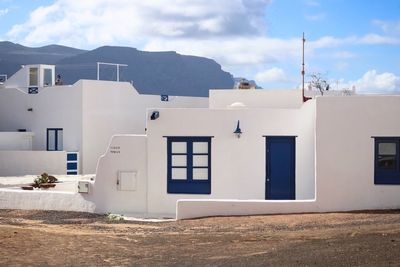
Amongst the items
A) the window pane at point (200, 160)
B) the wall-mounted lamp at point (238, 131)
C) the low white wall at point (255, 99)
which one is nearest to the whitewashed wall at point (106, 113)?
the low white wall at point (255, 99)

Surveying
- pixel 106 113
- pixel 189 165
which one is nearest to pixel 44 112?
pixel 106 113

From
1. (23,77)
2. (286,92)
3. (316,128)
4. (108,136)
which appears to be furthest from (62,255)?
(23,77)

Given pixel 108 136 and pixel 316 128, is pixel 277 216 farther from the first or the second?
pixel 108 136

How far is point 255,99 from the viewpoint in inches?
1016

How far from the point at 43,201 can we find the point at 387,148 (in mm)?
9941

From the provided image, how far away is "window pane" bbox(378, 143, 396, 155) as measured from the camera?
1711cm

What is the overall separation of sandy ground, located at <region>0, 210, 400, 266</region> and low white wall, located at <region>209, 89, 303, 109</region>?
9.66 m

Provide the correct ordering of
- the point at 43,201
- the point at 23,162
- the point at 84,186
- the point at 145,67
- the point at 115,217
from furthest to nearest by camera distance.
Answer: the point at 145,67 → the point at 23,162 → the point at 43,201 → the point at 84,186 → the point at 115,217

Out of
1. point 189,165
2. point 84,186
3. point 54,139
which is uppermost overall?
point 54,139

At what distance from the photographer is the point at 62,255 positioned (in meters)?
11.6

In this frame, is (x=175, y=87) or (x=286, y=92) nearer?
(x=286, y=92)

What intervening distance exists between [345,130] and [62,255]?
843 cm

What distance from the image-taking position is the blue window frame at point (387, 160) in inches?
667

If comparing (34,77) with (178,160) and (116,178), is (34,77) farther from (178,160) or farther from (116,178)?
(178,160)
